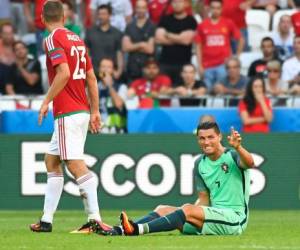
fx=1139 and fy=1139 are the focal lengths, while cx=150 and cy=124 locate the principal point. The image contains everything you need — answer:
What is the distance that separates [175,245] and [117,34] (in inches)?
409

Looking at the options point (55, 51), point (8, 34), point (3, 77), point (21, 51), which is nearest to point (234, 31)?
point (21, 51)

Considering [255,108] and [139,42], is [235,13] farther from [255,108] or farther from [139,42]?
[255,108]

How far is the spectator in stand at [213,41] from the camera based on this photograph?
1903 centimetres

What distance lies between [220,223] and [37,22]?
10.9 metres

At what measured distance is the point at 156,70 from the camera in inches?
728

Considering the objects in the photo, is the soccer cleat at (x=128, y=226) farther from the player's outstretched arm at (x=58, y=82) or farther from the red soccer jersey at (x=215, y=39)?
the red soccer jersey at (x=215, y=39)

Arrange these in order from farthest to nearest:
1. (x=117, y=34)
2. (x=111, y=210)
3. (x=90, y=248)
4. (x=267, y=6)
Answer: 1. (x=267, y=6)
2. (x=117, y=34)
3. (x=111, y=210)
4. (x=90, y=248)

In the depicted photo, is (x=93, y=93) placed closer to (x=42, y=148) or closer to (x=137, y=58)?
(x=42, y=148)

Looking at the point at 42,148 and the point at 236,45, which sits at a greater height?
the point at 236,45

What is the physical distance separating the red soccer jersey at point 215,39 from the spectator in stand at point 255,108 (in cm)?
213

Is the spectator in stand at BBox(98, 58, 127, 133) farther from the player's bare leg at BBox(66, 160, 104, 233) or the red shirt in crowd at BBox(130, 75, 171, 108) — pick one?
the player's bare leg at BBox(66, 160, 104, 233)

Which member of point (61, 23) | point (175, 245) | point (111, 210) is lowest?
point (111, 210)

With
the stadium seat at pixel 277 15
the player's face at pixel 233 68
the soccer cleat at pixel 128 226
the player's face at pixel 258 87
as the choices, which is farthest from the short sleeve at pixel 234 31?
the soccer cleat at pixel 128 226

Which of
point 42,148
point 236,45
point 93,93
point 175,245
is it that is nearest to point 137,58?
point 236,45
